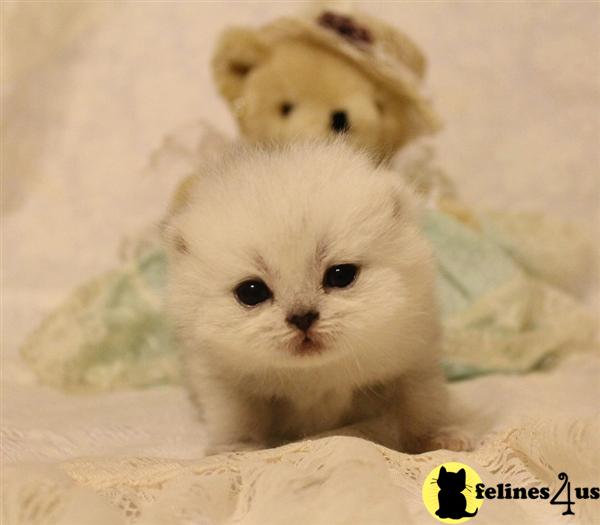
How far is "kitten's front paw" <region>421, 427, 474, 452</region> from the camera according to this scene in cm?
122

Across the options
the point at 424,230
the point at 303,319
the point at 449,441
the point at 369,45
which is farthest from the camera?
the point at 369,45

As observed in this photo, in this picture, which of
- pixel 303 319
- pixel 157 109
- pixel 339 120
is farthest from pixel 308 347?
pixel 157 109

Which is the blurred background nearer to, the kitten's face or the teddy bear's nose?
the teddy bear's nose

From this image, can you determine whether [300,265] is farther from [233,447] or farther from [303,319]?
[233,447]

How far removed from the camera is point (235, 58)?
197cm

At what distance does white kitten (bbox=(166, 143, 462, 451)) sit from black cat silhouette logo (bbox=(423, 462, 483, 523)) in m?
0.23

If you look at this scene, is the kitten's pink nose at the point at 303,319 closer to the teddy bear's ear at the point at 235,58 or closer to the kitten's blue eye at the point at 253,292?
the kitten's blue eye at the point at 253,292

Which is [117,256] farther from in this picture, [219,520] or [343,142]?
[219,520]

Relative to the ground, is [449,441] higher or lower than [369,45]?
lower

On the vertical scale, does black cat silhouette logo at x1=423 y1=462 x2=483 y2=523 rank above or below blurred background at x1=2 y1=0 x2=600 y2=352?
below

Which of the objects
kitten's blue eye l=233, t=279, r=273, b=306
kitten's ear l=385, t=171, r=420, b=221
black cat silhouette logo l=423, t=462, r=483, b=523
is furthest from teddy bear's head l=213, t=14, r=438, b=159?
black cat silhouette logo l=423, t=462, r=483, b=523

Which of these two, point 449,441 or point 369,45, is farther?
point 369,45

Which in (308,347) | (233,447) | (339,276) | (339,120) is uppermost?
(339,120)

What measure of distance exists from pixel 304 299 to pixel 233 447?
341mm
